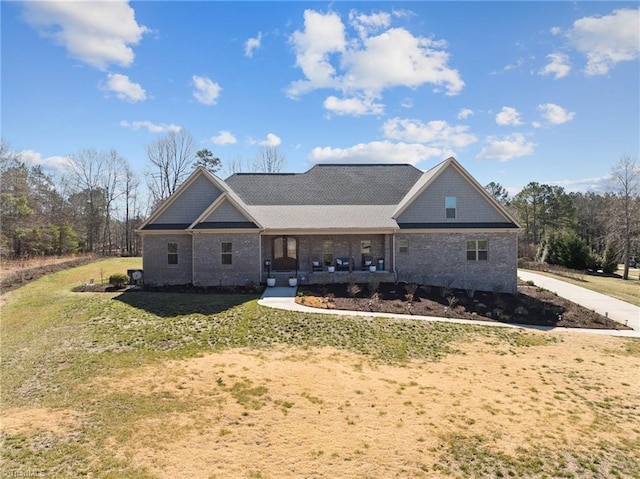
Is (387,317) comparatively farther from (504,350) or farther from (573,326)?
(573,326)

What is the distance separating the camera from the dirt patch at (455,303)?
16.2 meters

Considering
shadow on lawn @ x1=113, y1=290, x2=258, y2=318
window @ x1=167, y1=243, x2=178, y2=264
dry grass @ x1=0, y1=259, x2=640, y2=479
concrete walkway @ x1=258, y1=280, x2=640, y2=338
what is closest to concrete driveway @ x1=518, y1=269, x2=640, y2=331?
concrete walkway @ x1=258, y1=280, x2=640, y2=338

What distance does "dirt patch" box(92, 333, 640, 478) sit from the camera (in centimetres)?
652

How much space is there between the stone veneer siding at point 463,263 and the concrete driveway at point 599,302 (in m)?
3.59

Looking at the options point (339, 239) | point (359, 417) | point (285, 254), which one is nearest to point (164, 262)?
point (285, 254)

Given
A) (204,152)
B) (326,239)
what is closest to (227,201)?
(326,239)

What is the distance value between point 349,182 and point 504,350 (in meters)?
15.3

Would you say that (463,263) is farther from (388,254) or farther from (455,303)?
(388,254)

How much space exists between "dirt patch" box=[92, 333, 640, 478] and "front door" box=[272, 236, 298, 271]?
10.4 m

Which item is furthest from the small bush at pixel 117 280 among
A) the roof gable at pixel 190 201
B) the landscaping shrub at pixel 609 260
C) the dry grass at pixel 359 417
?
the landscaping shrub at pixel 609 260

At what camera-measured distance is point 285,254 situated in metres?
22.0

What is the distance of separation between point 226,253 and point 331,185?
9111 millimetres

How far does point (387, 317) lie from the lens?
15133 millimetres

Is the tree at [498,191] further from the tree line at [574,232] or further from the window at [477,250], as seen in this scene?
the window at [477,250]
